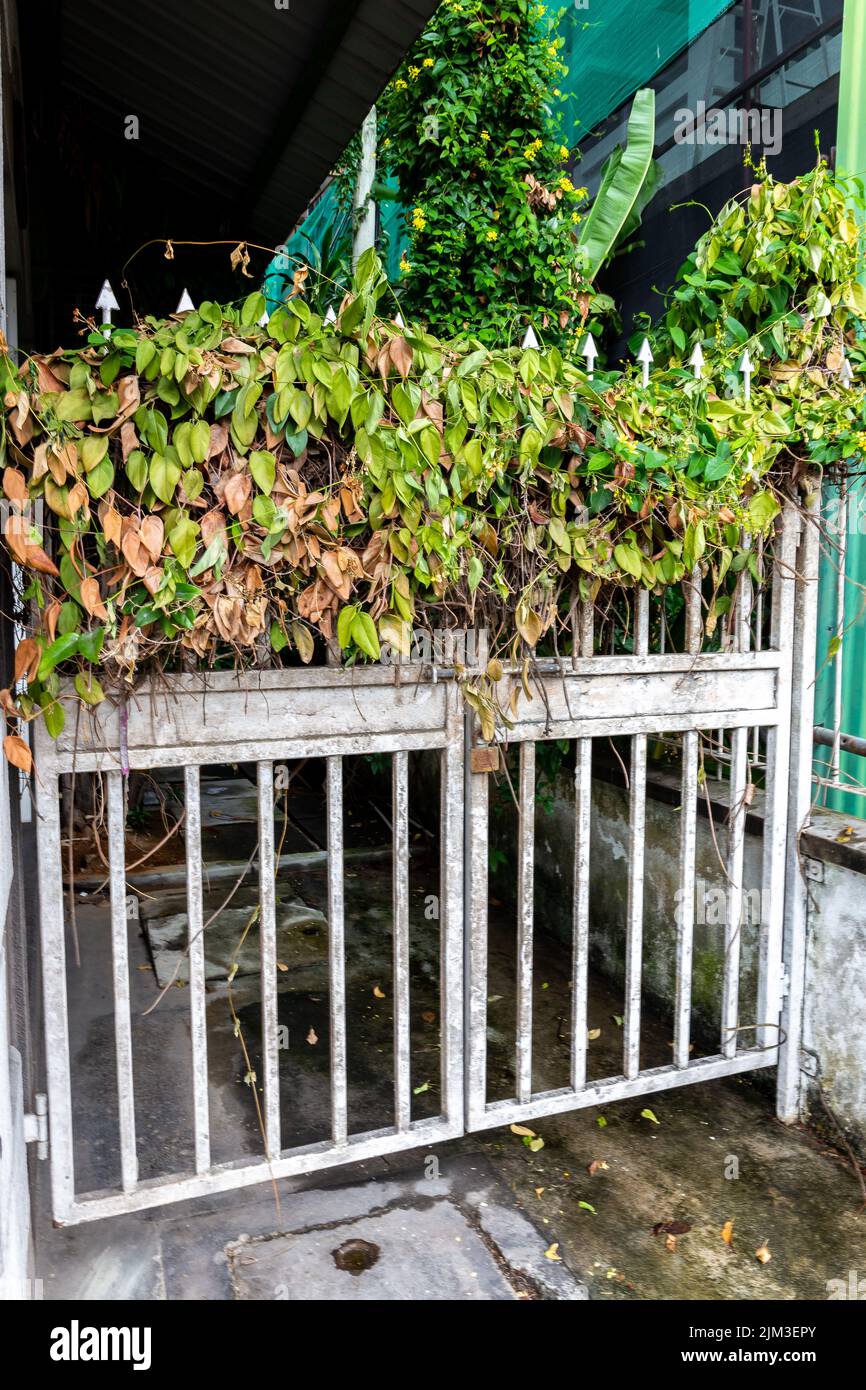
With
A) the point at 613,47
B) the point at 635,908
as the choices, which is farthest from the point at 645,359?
the point at 613,47

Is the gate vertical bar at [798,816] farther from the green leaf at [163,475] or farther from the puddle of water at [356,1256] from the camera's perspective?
the green leaf at [163,475]

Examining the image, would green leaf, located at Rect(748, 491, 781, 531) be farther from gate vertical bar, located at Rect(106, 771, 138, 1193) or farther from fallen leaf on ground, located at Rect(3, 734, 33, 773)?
fallen leaf on ground, located at Rect(3, 734, 33, 773)

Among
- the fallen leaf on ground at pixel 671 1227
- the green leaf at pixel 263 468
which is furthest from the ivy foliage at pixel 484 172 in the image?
the fallen leaf on ground at pixel 671 1227

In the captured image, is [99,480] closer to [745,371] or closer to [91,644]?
[91,644]

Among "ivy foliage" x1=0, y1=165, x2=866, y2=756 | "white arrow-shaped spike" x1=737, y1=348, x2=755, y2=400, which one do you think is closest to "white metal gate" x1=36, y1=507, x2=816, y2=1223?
"ivy foliage" x1=0, y1=165, x2=866, y2=756

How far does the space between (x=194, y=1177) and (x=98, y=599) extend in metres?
1.54

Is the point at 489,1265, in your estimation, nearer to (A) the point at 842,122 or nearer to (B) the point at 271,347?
(B) the point at 271,347

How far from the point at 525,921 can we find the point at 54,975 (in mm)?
1322

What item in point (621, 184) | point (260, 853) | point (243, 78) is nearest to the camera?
point (260, 853)

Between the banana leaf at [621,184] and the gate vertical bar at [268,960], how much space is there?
5.34 meters

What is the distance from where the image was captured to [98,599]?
2178mm

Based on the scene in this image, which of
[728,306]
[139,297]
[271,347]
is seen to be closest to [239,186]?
[139,297]

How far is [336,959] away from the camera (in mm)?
2680
